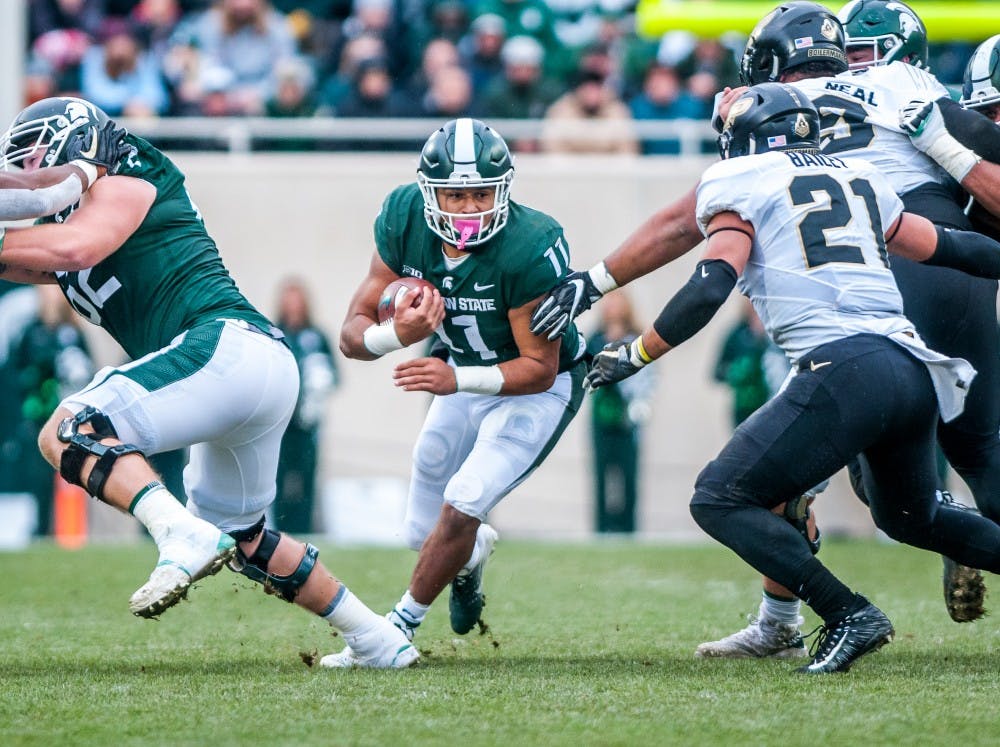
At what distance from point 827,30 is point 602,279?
118 cm

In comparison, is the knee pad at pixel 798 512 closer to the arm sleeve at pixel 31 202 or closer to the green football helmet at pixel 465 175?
the green football helmet at pixel 465 175

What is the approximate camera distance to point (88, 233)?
4359 mm

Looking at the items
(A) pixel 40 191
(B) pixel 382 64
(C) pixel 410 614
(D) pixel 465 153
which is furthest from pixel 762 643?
(B) pixel 382 64

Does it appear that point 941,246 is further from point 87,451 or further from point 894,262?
point 87,451

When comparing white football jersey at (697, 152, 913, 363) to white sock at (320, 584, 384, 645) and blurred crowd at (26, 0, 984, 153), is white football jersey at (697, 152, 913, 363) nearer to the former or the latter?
white sock at (320, 584, 384, 645)

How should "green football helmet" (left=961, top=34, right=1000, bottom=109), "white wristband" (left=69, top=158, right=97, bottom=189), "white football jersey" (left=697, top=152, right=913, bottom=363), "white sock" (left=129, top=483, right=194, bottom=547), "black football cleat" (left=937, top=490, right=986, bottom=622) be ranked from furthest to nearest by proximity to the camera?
1. "green football helmet" (left=961, top=34, right=1000, bottom=109)
2. "black football cleat" (left=937, top=490, right=986, bottom=622)
3. "white wristband" (left=69, top=158, right=97, bottom=189)
4. "white football jersey" (left=697, top=152, right=913, bottom=363)
5. "white sock" (left=129, top=483, right=194, bottom=547)

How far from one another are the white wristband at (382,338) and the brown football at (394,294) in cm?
4

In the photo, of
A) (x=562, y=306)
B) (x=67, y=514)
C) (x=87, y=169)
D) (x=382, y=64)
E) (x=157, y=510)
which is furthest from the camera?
(x=382, y=64)

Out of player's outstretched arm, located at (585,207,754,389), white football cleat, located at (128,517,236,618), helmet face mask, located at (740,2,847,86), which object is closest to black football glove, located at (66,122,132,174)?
white football cleat, located at (128,517,236,618)

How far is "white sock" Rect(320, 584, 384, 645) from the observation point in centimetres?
474

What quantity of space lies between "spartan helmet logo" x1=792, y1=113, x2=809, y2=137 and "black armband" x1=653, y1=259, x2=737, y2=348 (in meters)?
0.52

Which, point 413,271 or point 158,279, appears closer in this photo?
point 158,279

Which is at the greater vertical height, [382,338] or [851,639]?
[382,338]

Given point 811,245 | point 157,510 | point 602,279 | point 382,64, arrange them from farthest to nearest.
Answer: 1. point 382,64
2. point 602,279
3. point 811,245
4. point 157,510
